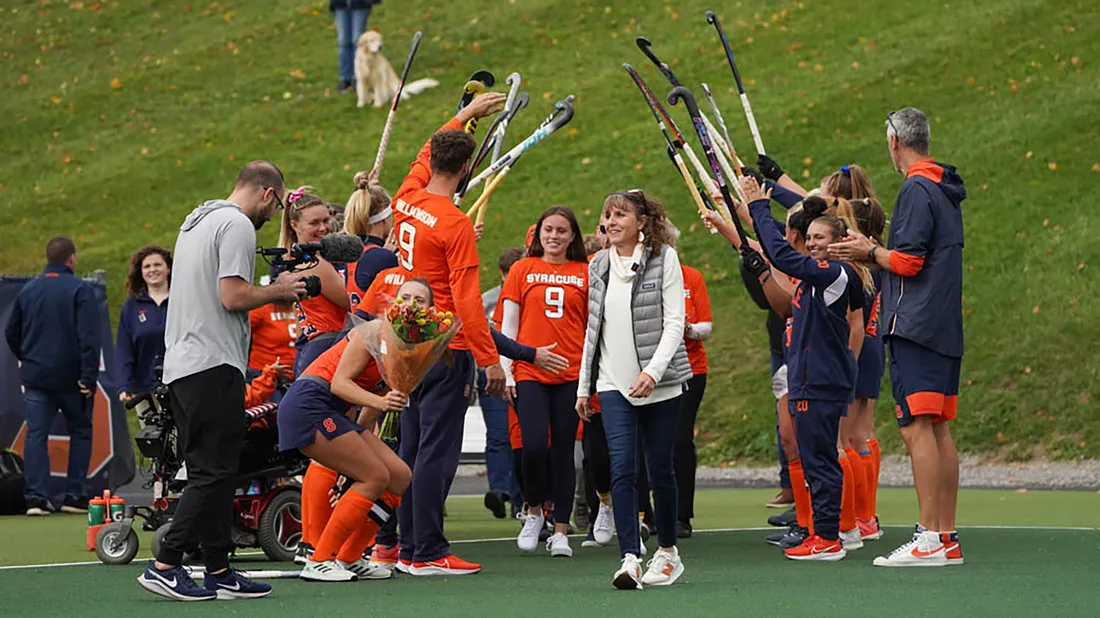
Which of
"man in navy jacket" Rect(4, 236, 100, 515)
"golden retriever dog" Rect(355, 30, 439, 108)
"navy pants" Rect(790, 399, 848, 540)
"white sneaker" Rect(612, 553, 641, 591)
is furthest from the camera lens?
"golden retriever dog" Rect(355, 30, 439, 108)

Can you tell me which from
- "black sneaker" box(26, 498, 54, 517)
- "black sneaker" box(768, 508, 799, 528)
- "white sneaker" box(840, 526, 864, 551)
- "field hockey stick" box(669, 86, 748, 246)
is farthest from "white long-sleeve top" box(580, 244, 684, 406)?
"black sneaker" box(26, 498, 54, 517)

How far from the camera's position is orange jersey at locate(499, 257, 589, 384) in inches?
377

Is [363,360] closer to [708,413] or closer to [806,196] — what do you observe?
[806,196]

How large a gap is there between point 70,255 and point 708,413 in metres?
6.65

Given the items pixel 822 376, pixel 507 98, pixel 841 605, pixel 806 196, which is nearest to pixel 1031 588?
pixel 841 605

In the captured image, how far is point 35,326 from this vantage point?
1316 cm

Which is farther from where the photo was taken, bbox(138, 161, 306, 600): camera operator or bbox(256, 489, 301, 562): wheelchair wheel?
bbox(256, 489, 301, 562): wheelchair wheel

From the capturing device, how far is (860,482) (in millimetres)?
9523

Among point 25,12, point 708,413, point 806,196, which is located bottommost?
point 708,413

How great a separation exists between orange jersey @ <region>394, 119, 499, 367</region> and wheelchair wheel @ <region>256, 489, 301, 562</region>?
171 cm

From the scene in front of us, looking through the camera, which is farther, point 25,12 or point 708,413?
point 25,12

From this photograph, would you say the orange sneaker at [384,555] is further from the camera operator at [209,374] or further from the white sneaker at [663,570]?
the white sneaker at [663,570]

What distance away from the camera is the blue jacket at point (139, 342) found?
1173 cm

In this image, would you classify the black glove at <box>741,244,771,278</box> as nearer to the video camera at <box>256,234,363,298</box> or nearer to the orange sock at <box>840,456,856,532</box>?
the orange sock at <box>840,456,856,532</box>
